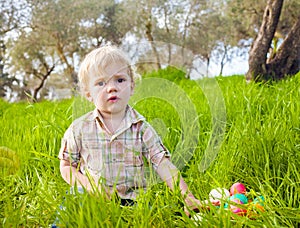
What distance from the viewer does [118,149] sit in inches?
41.3

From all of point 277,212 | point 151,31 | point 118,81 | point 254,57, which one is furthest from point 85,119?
point 151,31

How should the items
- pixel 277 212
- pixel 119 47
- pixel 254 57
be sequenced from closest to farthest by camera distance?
pixel 277 212 → pixel 119 47 → pixel 254 57

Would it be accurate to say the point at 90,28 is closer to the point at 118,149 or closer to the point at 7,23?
the point at 7,23

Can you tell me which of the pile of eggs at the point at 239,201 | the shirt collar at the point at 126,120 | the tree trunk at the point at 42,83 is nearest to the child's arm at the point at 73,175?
the shirt collar at the point at 126,120

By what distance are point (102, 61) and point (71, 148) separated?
24 centimetres

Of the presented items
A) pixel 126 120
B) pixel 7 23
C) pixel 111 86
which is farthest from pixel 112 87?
pixel 7 23

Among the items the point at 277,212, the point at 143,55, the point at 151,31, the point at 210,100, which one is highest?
the point at 151,31

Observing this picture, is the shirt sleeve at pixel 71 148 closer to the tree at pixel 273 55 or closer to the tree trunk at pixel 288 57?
the tree at pixel 273 55

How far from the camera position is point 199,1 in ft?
23.8

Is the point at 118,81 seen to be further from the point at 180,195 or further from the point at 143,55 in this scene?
the point at 180,195

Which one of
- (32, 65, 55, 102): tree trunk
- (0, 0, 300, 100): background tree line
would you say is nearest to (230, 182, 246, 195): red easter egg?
(0, 0, 300, 100): background tree line

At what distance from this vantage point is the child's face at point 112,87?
983 millimetres

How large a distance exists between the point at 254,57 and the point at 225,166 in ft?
5.22

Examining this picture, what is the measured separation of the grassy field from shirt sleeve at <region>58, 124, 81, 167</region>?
0.22 feet
